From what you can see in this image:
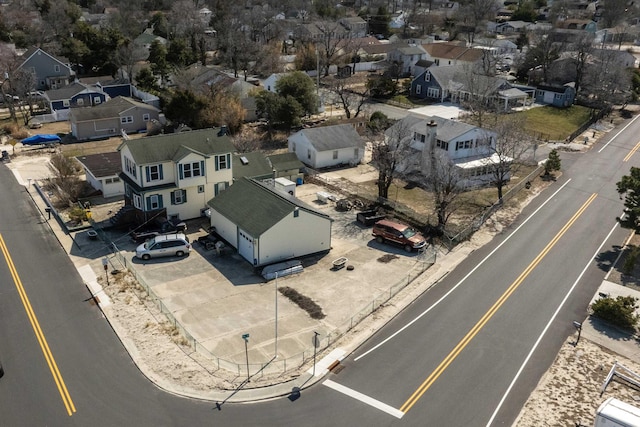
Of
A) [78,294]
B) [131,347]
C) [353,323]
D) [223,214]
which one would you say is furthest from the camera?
[223,214]

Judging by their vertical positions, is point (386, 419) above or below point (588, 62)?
below

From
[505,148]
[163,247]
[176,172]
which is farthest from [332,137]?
[163,247]

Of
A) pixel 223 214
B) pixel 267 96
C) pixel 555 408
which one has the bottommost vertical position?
pixel 555 408

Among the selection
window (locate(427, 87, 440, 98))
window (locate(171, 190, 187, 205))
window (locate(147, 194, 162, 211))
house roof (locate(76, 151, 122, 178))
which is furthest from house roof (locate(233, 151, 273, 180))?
window (locate(427, 87, 440, 98))

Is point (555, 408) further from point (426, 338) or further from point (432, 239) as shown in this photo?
point (432, 239)

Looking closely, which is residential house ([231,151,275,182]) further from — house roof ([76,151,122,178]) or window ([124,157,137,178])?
house roof ([76,151,122,178])

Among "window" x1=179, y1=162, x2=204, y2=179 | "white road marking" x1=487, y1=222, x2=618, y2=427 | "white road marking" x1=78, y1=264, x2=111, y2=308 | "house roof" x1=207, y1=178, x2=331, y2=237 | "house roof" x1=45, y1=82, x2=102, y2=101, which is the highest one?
"house roof" x1=45, y1=82, x2=102, y2=101

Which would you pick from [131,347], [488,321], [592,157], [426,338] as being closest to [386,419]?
[426,338]

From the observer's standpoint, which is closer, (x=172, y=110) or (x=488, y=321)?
(x=488, y=321)

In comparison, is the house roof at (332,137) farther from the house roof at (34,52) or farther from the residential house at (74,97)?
the house roof at (34,52)
